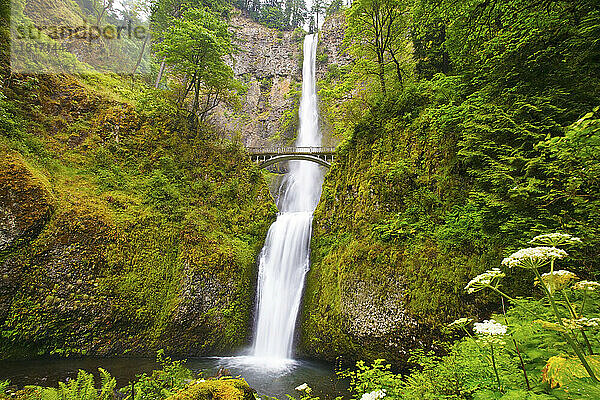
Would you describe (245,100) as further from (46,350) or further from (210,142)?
(46,350)

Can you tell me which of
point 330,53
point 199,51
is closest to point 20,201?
point 199,51

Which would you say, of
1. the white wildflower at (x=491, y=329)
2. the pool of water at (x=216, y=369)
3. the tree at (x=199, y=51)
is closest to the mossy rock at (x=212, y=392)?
the white wildflower at (x=491, y=329)

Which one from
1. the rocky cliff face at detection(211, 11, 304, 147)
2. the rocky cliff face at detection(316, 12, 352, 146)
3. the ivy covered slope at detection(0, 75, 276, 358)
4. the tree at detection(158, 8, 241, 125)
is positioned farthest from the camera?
the rocky cliff face at detection(316, 12, 352, 146)

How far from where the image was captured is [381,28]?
28.8 feet

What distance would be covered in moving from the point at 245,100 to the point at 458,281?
29316 mm

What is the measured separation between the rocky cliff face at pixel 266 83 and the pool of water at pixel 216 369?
846 inches

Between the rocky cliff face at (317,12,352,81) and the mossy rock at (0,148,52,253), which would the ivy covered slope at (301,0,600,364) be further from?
the rocky cliff face at (317,12,352,81)

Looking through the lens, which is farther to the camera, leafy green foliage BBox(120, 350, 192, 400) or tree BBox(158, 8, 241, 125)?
tree BBox(158, 8, 241, 125)

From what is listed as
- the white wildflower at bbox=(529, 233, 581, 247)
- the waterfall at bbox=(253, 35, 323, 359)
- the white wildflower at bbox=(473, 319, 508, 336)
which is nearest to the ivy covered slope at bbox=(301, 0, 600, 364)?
the waterfall at bbox=(253, 35, 323, 359)

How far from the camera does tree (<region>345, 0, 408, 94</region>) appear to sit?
8594 millimetres

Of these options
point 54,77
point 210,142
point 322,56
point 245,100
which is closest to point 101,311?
point 210,142

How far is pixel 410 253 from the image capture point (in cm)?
576

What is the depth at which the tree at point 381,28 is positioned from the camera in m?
8.59

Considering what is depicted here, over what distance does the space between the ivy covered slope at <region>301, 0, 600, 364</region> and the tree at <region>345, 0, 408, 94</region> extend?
0.34 ft
